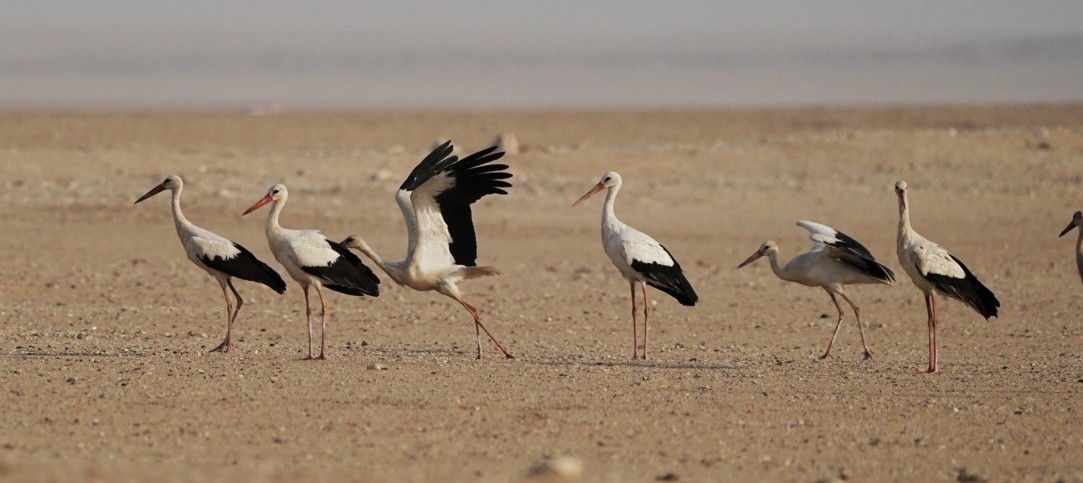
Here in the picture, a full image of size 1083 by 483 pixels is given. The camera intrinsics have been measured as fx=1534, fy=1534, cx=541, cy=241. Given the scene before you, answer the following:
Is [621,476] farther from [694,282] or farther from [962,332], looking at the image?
[694,282]

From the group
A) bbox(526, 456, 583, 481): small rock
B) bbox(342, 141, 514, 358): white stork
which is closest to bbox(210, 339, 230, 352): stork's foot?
bbox(342, 141, 514, 358): white stork

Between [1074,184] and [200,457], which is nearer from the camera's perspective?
[200,457]

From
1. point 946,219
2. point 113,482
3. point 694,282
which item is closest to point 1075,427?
point 113,482

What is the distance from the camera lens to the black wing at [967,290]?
38.1 ft

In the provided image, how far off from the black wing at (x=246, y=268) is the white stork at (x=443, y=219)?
0.74 meters

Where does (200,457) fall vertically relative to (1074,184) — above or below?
below

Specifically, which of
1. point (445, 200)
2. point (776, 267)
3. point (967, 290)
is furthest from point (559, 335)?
point (967, 290)

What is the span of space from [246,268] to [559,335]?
3.10 m

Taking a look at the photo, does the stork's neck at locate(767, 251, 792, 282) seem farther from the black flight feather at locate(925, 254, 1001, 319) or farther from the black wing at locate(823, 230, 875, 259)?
the black flight feather at locate(925, 254, 1001, 319)

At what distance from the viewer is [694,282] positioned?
708 inches

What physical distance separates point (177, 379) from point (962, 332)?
7.59 metres

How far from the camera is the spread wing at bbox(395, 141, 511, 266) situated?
11750 mm

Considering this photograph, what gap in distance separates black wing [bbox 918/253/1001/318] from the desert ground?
1.73 feet

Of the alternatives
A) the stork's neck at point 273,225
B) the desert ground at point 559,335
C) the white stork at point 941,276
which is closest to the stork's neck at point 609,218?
the desert ground at point 559,335
